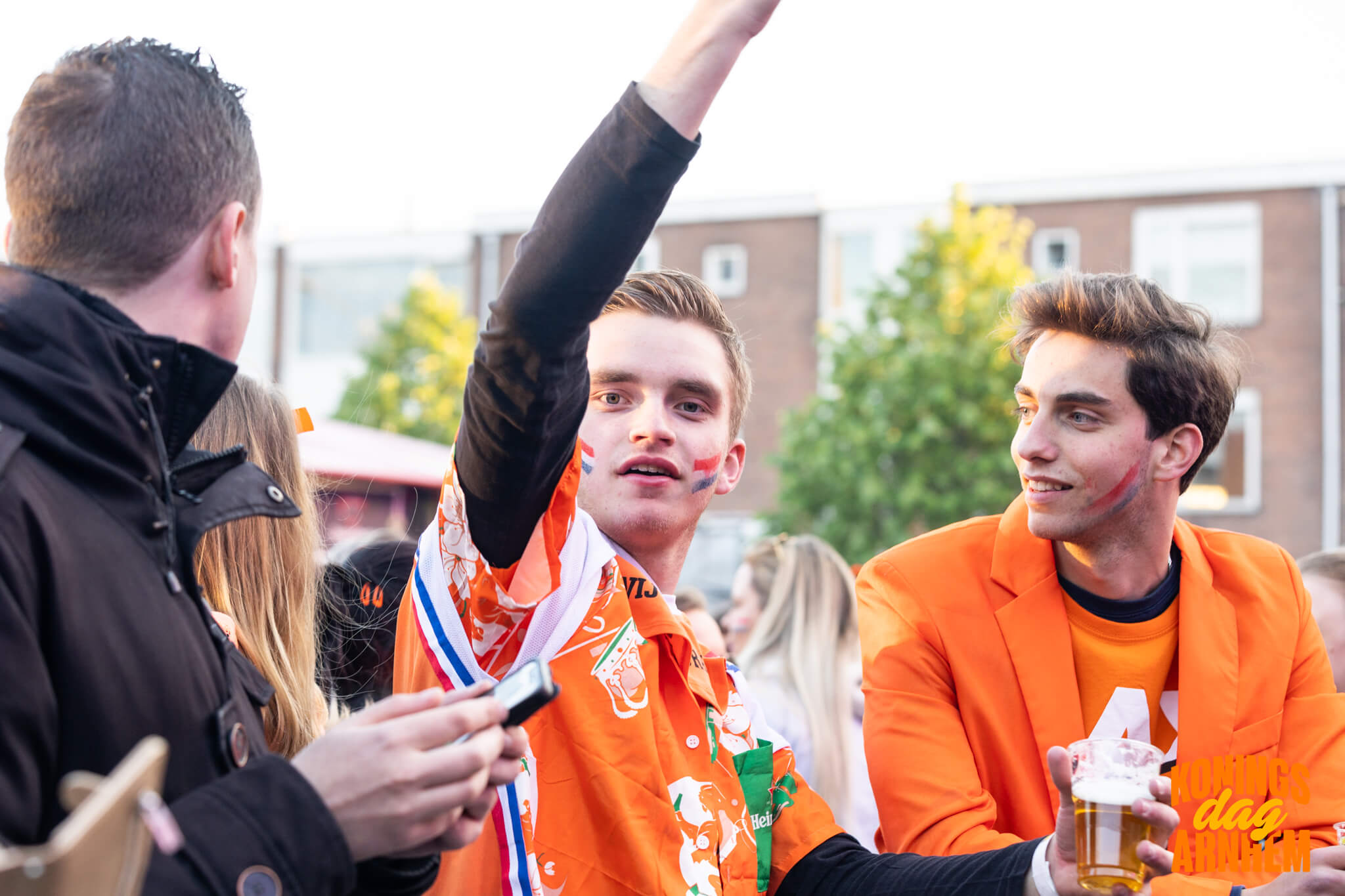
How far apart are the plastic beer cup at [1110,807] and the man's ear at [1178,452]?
1458 millimetres

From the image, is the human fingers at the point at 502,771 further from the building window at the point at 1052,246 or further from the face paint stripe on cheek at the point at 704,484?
the building window at the point at 1052,246

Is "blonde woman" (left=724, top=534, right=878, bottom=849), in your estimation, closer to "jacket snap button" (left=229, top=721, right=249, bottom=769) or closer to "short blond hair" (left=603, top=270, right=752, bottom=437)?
"short blond hair" (left=603, top=270, right=752, bottom=437)

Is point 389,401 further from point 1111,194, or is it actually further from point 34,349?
point 34,349

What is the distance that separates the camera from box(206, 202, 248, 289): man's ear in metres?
1.43

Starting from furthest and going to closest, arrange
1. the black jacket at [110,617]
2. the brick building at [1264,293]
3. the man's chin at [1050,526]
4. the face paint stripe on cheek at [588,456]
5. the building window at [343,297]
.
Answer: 1. the building window at [343,297]
2. the brick building at [1264,293]
3. the man's chin at [1050,526]
4. the face paint stripe on cheek at [588,456]
5. the black jacket at [110,617]

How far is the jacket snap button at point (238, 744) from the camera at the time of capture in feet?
4.34

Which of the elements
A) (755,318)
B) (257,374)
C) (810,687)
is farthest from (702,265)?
(257,374)

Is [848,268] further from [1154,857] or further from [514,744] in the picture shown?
[514,744]

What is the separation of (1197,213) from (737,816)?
22.7 m

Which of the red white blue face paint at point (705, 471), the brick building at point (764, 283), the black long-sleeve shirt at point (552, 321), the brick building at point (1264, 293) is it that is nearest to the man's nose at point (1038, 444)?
the red white blue face paint at point (705, 471)

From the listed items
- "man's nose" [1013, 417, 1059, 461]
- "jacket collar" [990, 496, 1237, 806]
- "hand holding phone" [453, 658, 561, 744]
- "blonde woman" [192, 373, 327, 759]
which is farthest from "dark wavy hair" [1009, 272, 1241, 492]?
"hand holding phone" [453, 658, 561, 744]

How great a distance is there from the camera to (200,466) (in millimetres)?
1505

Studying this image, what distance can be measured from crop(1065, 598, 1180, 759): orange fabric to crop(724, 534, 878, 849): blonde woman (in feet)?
6.20

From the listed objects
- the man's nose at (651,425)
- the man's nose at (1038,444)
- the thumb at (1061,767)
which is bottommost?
the thumb at (1061,767)
